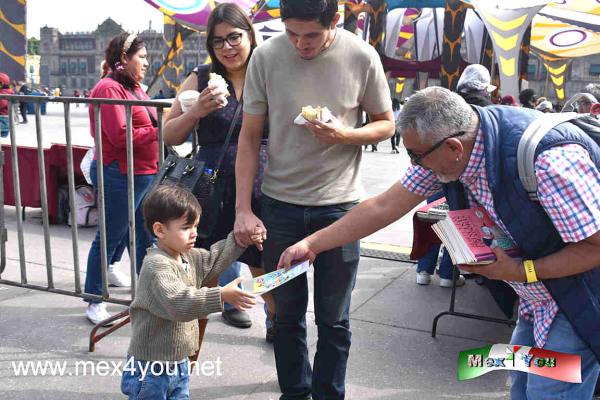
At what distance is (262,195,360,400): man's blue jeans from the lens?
9.05ft

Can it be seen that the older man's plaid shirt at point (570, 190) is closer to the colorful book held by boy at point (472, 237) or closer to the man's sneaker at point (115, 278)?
the colorful book held by boy at point (472, 237)

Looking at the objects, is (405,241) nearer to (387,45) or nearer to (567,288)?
(567,288)

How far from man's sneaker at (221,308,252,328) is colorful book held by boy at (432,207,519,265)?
227 cm

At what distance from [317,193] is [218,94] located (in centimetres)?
74

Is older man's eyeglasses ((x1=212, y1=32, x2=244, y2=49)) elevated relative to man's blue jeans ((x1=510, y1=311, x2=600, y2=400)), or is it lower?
elevated

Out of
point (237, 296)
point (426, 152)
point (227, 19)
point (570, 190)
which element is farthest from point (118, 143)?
point (570, 190)

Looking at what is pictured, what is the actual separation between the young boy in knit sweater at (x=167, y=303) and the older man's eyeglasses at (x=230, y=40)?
1.01m

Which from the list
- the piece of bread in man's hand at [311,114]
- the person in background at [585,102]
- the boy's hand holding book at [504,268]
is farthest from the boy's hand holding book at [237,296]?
the person in background at [585,102]

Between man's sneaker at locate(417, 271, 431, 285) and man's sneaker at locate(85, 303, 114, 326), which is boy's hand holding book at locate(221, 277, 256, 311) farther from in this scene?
man's sneaker at locate(417, 271, 431, 285)

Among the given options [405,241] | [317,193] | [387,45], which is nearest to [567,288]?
[317,193]

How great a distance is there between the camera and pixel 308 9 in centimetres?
248

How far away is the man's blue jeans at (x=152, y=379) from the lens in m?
2.49

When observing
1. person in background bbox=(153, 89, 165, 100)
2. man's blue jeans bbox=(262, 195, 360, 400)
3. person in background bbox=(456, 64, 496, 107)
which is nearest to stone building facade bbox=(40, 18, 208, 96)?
person in background bbox=(153, 89, 165, 100)

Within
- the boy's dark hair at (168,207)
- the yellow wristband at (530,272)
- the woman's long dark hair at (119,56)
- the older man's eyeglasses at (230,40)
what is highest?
the older man's eyeglasses at (230,40)
